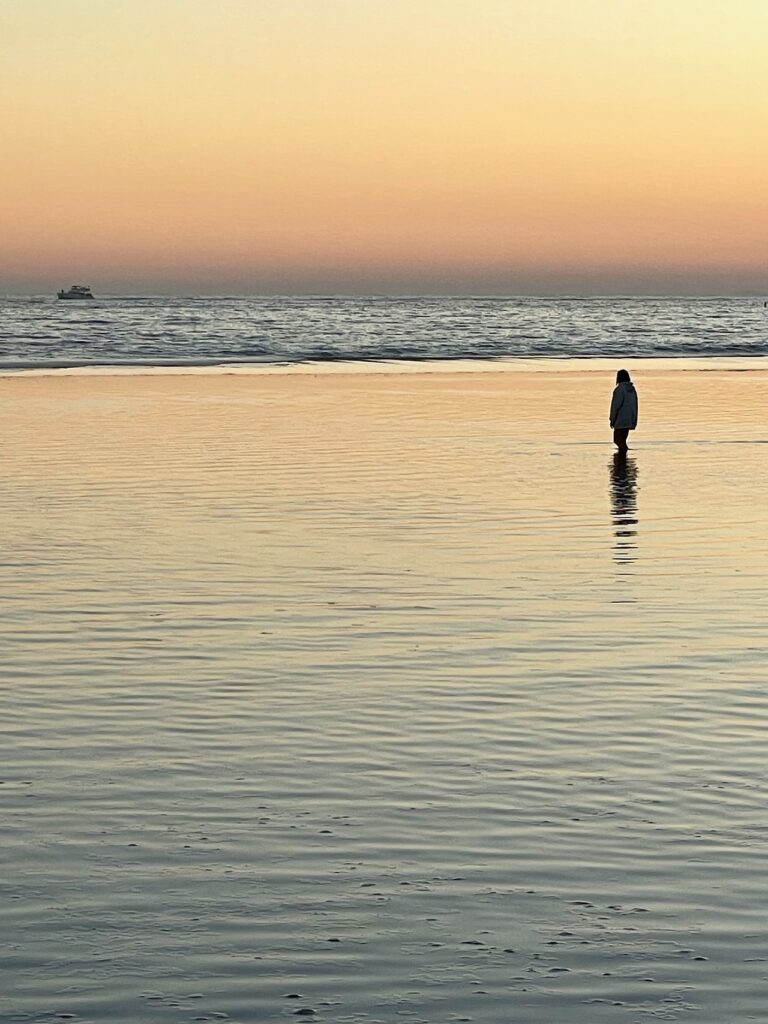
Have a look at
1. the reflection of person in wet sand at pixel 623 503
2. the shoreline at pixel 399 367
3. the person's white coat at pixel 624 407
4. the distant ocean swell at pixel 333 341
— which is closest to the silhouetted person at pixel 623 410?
the person's white coat at pixel 624 407

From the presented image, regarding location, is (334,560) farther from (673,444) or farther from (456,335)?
(456,335)

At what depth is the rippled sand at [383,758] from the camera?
5883 millimetres

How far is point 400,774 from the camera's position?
8.18m

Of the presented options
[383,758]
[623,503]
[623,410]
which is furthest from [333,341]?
[383,758]

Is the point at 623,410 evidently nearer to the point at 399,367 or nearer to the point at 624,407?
the point at 624,407

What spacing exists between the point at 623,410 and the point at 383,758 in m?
16.7

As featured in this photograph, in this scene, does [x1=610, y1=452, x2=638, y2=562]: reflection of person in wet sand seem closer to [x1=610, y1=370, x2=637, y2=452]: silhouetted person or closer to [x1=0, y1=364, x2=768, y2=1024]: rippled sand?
[x1=0, y1=364, x2=768, y2=1024]: rippled sand

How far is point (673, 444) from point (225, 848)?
67.5ft

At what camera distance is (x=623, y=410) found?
80.7 ft

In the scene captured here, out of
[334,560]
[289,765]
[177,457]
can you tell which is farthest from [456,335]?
[289,765]

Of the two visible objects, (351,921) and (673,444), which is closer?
(351,921)

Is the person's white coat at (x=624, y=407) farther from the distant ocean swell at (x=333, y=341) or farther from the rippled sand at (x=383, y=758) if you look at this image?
the distant ocean swell at (x=333, y=341)

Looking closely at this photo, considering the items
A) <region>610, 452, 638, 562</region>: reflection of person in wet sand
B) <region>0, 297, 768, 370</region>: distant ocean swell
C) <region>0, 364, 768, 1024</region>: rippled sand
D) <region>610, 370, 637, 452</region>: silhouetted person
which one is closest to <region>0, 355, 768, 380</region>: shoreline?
<region>0, 297, 768, 370</region>: distant ocean swell

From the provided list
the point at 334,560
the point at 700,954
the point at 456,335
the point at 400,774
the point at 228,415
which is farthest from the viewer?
the point at 456,335
